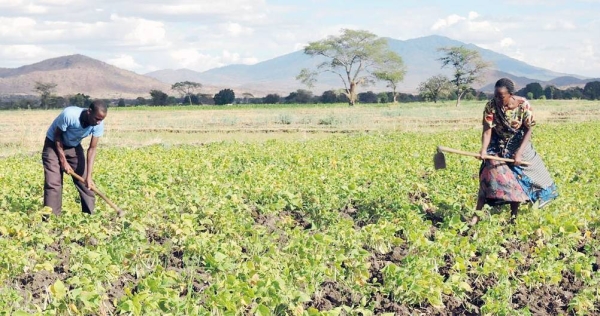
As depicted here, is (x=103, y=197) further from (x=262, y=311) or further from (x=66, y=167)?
(x=262, y=311)

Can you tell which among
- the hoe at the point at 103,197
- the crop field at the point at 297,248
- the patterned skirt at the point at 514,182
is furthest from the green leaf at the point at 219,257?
the patterned skirt at the point at 514,182

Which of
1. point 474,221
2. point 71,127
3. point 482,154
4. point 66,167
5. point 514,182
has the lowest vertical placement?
point 474,221

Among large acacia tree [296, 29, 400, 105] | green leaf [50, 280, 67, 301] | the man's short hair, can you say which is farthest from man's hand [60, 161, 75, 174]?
large acacia tree [296, 29, 400, 105]

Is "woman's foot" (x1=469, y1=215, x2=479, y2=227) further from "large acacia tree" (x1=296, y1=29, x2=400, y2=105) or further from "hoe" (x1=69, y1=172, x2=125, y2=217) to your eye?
"large acacia tree" (x1=296, y1=29, x2=400, y2=105)

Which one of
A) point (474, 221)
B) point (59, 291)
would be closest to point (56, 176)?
point (59, 291)

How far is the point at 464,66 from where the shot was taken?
79.2 metres

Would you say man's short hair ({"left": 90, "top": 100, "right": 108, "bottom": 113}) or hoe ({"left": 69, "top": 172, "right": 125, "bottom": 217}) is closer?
man's short hair ({"left": 90, "top": 100, "right": 108, "bottom": 113})

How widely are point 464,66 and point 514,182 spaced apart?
73.1 meters

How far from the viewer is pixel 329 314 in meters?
4.88

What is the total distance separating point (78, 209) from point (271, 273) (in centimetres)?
380

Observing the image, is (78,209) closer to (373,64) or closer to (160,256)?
(160,256)

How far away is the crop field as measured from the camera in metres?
5.41

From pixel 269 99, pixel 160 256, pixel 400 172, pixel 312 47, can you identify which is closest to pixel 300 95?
pixel 269 99

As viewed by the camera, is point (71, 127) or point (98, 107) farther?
point (71, 127)
